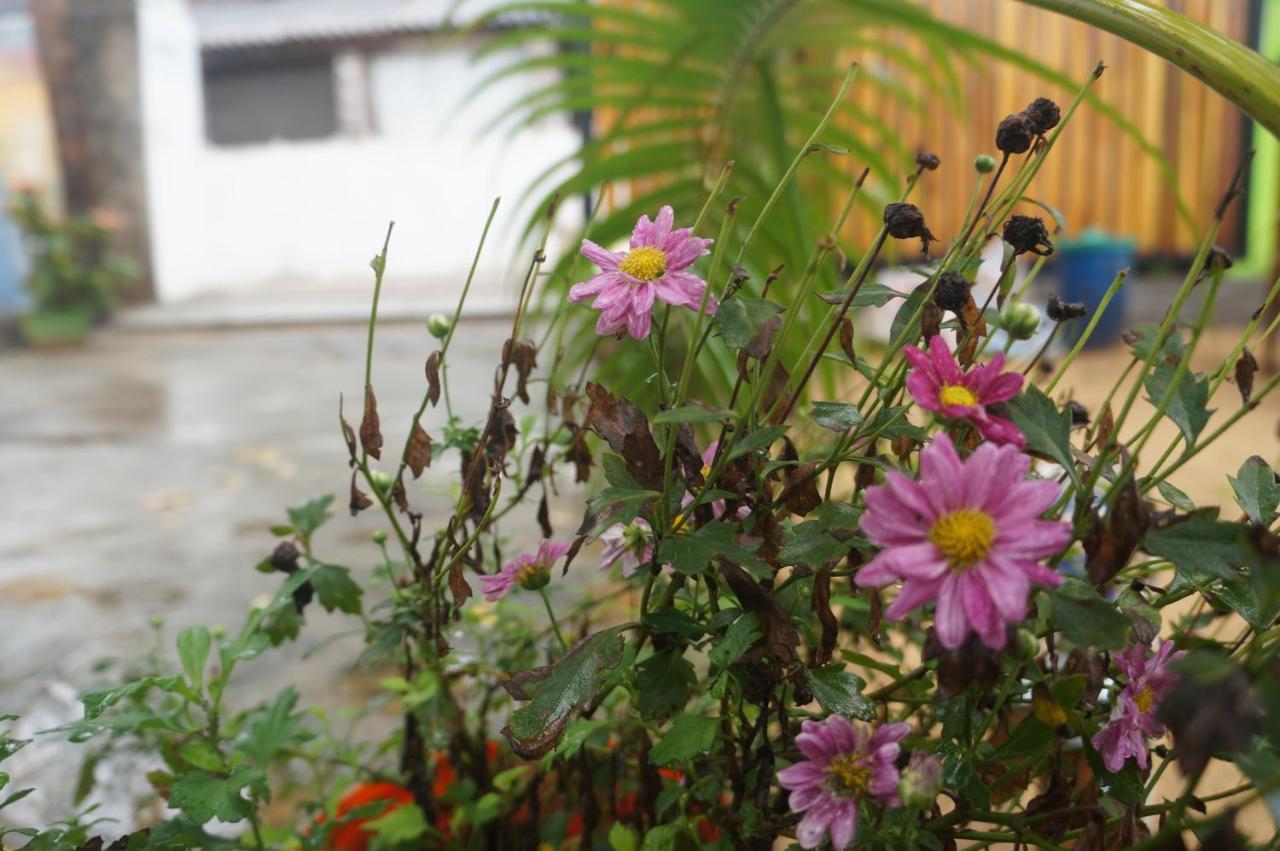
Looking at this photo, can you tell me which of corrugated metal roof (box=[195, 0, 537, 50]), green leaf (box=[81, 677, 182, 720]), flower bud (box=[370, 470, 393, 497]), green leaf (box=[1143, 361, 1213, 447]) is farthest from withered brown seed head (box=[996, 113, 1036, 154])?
corrugated metal roof (box=[195, 0, 537, 50])

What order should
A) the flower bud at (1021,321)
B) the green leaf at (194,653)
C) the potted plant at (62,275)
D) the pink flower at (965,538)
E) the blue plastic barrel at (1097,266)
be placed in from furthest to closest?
the potted plant at (62,275), the blue plastic barrel at (1097,266), the green leaf at (194,653), the flower bud at (1021,321), the pink flower at (965,538)

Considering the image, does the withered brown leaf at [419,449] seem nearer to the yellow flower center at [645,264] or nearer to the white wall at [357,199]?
the yellow flower center at [645,264]

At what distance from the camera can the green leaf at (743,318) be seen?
0.40m

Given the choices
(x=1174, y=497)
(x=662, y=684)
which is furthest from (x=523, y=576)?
(x=1174, y=497)

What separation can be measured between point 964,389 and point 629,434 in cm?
13

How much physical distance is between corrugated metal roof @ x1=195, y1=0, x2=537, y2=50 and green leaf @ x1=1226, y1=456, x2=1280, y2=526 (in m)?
10.7

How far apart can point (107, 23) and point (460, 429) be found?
7.69m

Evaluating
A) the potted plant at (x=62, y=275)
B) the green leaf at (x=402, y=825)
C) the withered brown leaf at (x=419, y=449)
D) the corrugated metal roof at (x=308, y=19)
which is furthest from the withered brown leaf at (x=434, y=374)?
the corrugated metal roof at (x=308, y=19)

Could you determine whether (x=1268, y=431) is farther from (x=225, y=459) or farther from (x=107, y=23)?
(x=107, y=23)

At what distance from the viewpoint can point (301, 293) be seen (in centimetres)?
844

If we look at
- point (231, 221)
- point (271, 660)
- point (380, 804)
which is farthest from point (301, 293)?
point (380, 804)

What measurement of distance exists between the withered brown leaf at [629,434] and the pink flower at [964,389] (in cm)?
11

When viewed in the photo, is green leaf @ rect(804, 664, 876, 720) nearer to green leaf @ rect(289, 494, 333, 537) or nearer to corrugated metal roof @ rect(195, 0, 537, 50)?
green leaf @ rect(289, 494, 333, 537)

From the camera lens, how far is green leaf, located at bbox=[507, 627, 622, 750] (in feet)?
1.36
